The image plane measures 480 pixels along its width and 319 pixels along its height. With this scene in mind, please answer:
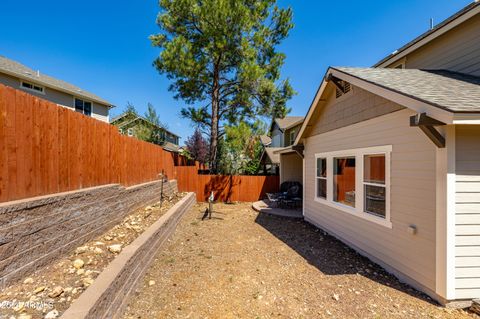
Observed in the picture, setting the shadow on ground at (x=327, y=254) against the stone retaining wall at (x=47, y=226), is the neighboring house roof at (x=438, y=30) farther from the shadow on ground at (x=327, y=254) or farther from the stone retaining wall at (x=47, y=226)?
the stone retaining wall at (x=47, y=226)

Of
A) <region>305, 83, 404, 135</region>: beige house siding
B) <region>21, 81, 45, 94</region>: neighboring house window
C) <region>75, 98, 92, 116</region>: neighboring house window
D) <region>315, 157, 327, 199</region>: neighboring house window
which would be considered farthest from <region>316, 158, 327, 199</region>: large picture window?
<region>75, 98, 92, 116</region>: neighboring house window

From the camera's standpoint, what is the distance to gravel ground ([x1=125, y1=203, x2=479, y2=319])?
10.6 feet

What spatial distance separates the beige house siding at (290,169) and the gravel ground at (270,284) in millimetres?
6859

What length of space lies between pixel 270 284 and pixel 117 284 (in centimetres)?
234

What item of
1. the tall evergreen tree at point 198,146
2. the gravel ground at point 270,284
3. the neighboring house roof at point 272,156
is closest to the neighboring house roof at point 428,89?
the gravel ground at point 270,284

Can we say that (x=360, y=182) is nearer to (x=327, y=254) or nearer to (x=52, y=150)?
(x=327, y=254)

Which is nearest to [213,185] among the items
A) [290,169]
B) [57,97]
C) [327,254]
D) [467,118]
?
[290,169]

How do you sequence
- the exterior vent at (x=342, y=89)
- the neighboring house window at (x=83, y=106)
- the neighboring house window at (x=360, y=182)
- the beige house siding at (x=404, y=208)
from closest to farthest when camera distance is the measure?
the beige house siding at (x=404, y=208) < the neighboring house window at (x=360, y=182) < the exterior vent at (x=342, y=89) < the neighboring house window at (x=83, y=106)

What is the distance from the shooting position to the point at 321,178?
7508 mm

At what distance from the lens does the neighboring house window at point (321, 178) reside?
735 centimetres

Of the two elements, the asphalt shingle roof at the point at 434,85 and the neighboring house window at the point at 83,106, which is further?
the neighboring house window at the point at 83,106

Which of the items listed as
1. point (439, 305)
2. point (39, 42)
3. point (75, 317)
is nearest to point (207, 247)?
point (75, 317)

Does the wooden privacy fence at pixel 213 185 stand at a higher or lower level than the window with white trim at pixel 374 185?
lower

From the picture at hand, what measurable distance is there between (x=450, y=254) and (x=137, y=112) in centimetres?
2269
